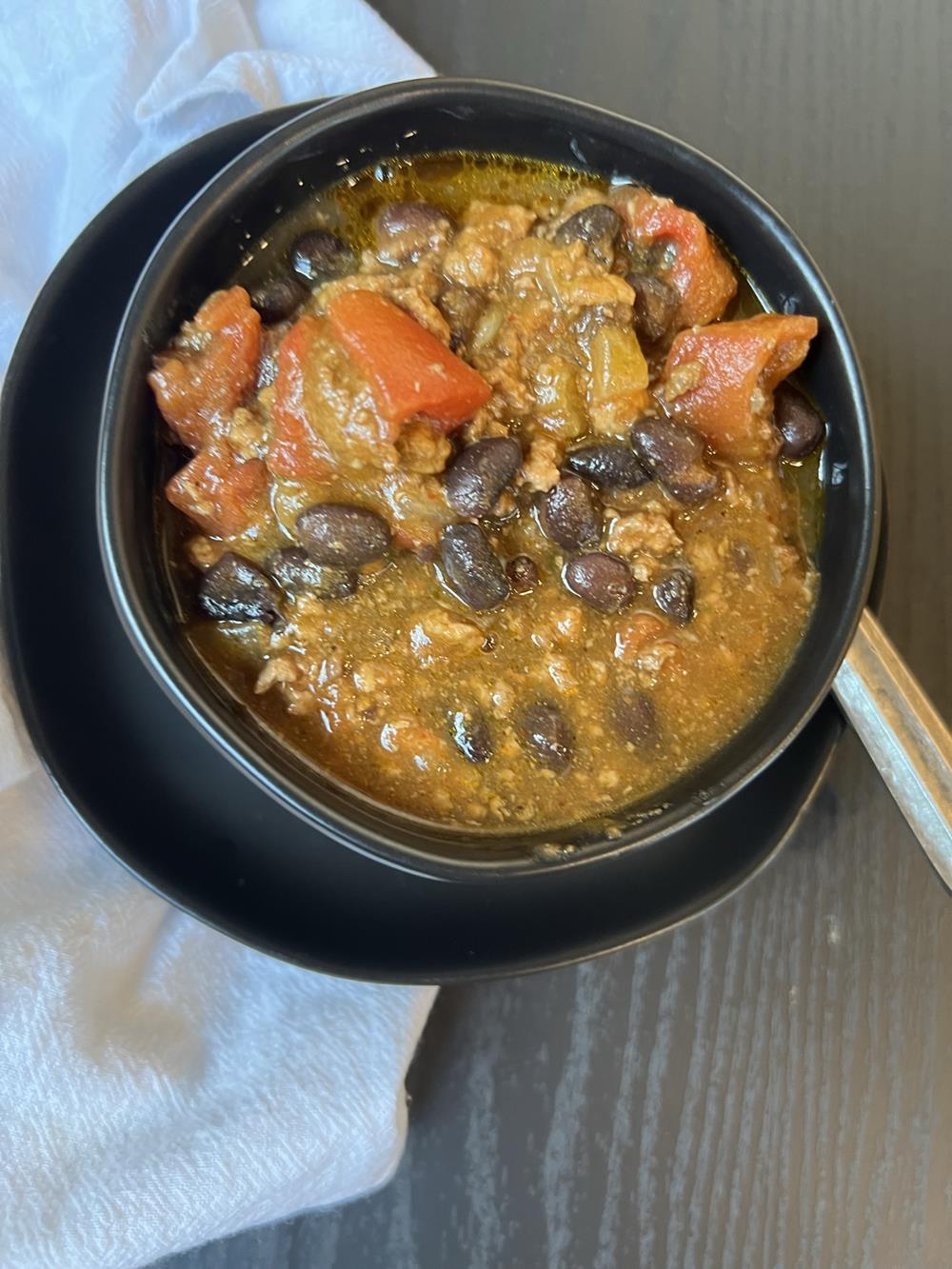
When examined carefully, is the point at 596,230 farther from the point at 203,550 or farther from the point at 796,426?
the point at 203,550

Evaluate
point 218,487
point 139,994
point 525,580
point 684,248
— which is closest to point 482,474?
point 525,580

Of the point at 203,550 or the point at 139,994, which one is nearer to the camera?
the point at 203,550

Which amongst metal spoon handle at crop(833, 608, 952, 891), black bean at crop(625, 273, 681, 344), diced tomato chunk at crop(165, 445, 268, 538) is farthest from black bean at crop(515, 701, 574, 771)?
black bean at crop(625, 273, 681, 344)

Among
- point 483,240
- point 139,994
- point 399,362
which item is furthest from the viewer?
point 139,994

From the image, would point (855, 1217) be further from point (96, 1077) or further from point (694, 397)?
point (694, 397)

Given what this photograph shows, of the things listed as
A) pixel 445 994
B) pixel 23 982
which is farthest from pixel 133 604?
pixel 445 994
